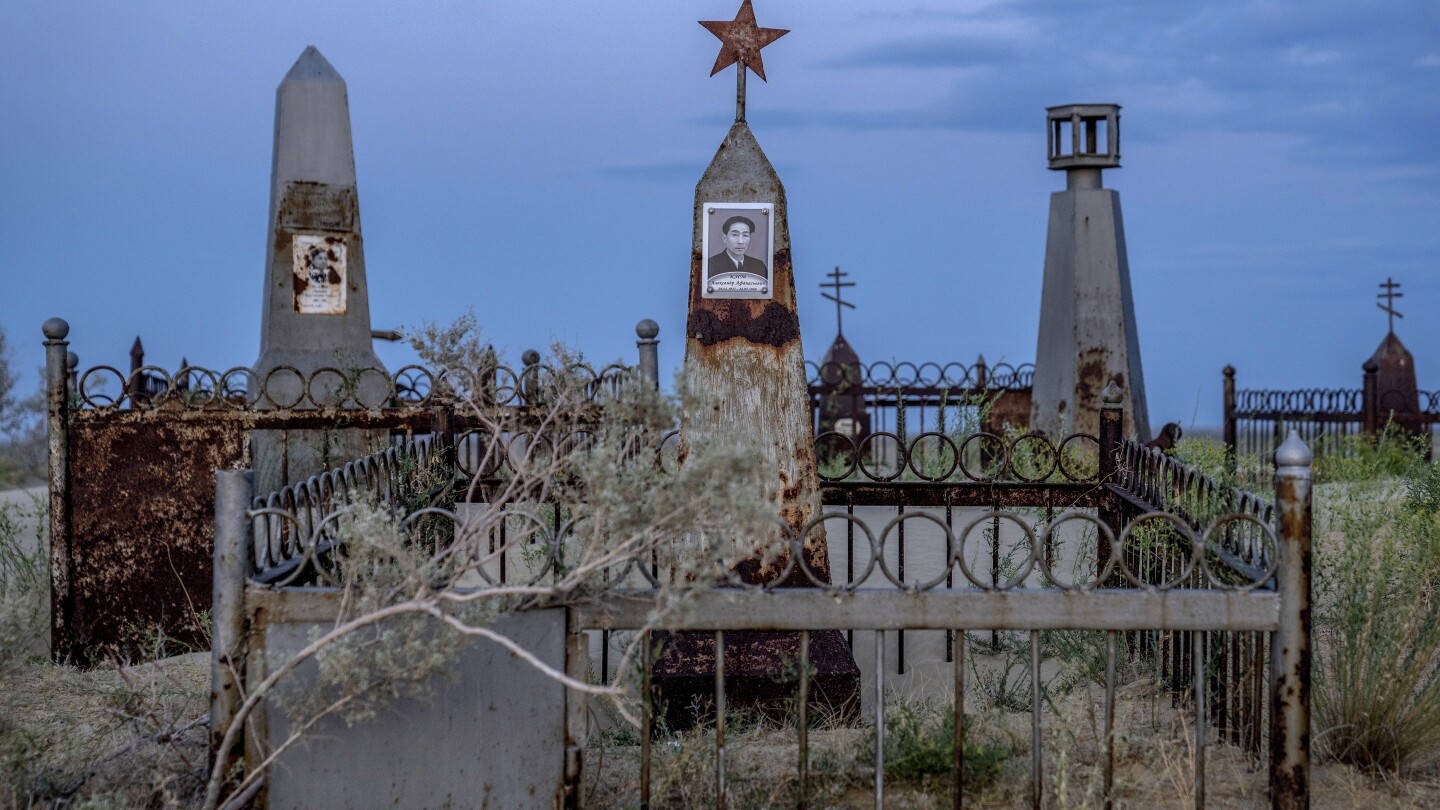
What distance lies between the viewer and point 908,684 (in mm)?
6332

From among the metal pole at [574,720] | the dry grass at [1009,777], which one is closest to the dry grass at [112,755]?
the metal pole at [574,720]

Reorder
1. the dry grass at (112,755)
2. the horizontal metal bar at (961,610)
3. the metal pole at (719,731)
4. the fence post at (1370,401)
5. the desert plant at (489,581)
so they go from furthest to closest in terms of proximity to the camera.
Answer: the fence post at (1370,401)
the dry grass at (112,755)
the metal pole at (719,731)
the horizontal metal bar at (961,610)
the desert plant at (489,581)

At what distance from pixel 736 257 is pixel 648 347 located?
2256 mm

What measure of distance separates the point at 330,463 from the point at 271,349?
105 cm

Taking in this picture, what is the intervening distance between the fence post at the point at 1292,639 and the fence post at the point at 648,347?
4.27 m

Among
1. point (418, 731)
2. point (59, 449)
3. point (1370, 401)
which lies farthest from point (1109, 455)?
point (1370, 401)

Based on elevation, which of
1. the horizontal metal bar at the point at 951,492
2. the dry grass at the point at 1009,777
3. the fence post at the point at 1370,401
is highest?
the fence post at the point at 1370,401

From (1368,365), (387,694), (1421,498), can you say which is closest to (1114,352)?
(1421,498)

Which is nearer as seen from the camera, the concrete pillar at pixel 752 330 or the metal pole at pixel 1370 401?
the concrete pillar at pixel 752 330

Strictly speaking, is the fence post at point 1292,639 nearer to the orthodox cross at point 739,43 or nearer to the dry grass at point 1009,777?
the dry grass at point 1009,777

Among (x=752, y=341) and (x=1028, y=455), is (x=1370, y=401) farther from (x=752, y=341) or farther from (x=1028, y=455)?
(x=752, y=341)

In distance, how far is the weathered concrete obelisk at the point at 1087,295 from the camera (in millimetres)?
12734

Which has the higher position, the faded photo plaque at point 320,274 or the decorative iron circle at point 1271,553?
the faded photo plaque at point 320,274

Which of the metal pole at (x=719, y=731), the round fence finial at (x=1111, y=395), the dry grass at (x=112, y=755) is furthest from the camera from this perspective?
the round fence finial at (x=1111, y=395)
